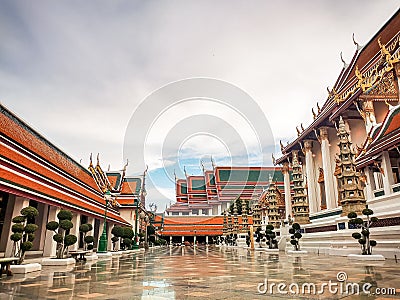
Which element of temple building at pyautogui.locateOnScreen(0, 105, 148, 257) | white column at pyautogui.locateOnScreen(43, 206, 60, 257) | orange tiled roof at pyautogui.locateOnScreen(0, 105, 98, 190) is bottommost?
white column at pyautogui.locateOnScreen(43, 206, 60, 257)

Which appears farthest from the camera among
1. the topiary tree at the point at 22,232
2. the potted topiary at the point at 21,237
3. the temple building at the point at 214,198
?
the temple building at the point at 214,198

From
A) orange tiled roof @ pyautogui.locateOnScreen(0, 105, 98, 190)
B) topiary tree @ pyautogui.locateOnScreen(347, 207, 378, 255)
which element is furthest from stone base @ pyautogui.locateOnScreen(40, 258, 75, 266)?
topiary tree @ pyautogui.locateOnScreen(347, 207, 378, 255)

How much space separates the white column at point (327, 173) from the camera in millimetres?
24125

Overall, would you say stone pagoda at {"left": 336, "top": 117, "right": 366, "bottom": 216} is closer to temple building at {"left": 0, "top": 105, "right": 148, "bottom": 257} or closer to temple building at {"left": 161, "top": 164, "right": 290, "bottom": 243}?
temple building at {"left": 0, "top": 105, "right": 148, "bottom": 257}

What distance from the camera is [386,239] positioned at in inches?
472

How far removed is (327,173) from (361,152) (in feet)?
18.2

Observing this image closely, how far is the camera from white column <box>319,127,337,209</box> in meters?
24.1

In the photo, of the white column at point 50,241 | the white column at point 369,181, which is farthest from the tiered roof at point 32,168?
the white column at point 369,181

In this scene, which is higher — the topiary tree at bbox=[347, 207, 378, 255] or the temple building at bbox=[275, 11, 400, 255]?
the temple building at bbox=[275, 11, 400, 255]

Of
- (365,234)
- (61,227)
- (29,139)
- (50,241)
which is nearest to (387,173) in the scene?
(365,234)

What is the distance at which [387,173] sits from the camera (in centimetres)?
1614

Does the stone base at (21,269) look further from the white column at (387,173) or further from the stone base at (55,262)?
the white column at (387,173)


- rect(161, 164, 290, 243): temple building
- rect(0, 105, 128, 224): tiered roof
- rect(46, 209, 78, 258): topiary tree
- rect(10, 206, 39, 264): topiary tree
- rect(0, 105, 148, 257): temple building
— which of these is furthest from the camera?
rect(161, 164, 290, 243): temple building

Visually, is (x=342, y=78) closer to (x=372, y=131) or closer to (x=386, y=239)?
(x=372, y=131)
